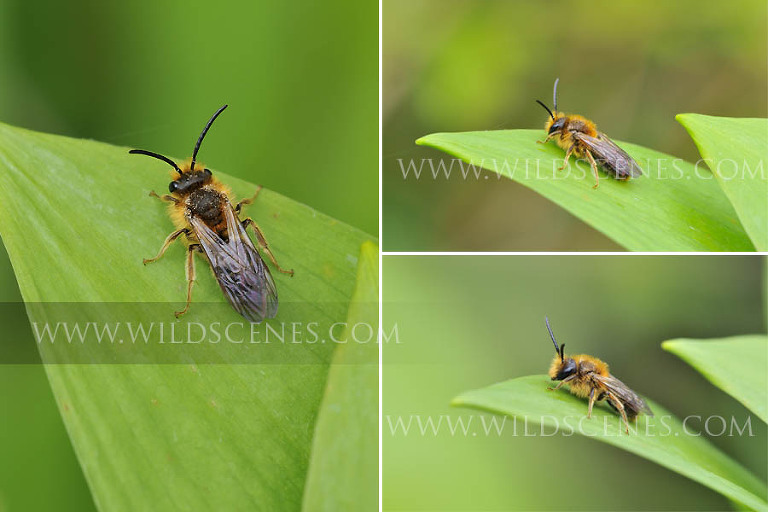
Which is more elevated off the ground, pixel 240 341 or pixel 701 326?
pixel 701 326

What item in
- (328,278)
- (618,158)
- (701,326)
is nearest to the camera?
(328,278)

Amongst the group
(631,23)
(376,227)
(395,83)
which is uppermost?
(631,23)

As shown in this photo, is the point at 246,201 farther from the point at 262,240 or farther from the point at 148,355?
the point at 148,355

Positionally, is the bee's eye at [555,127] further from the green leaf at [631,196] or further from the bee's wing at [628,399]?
the bee's wing at [628,399]

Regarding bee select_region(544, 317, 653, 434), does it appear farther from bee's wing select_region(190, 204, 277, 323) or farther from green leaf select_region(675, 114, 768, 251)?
bee's wing select_region(190, 204, 277, 323)

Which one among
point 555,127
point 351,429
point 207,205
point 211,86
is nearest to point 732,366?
point 555,127

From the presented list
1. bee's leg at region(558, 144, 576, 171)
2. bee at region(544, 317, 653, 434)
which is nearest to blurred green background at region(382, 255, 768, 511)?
bee at region(544, 317, 653, 434)

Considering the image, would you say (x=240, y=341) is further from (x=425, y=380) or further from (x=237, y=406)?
(x=425, y=380)

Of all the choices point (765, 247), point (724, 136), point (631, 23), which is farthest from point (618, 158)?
point (631, 23)
